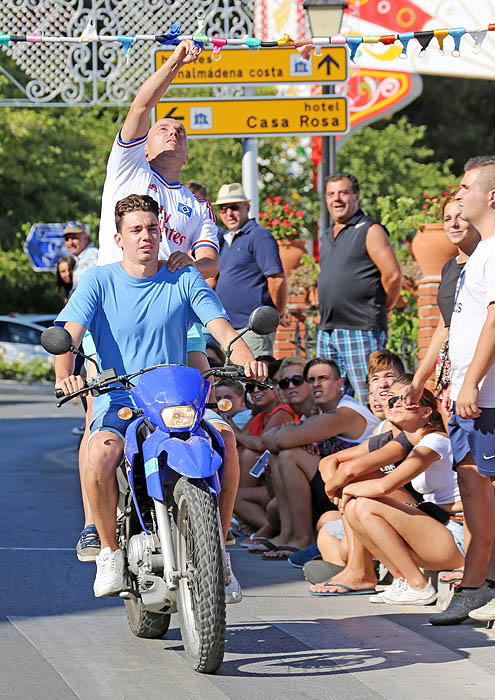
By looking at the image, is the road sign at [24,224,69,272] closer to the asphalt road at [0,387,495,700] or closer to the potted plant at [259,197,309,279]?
the potted plant at [259,197,309,279]

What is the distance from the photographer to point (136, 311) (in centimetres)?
615

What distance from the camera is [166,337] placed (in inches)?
243

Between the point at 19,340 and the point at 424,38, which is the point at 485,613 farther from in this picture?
the point at 19,340

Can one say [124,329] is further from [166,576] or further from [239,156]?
[239,156]

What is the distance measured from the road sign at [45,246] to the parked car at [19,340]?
1760mm

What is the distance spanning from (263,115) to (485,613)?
786cm

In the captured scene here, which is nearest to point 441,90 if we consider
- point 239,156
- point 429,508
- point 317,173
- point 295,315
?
point 239,156

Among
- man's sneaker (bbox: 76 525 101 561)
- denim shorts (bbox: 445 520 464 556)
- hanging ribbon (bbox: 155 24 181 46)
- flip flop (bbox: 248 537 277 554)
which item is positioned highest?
hanging ribbon (bbox: 155 24 181 46)

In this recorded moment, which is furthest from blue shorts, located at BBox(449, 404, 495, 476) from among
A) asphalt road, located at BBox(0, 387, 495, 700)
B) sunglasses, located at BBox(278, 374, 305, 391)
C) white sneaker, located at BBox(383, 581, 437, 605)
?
sunglasses, located at BBox(278, 374, 305, 391)

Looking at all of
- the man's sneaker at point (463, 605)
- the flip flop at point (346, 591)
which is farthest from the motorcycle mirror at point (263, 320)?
the flip flop at point (346, 591)

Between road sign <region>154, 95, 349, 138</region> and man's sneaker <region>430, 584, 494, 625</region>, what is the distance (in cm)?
733

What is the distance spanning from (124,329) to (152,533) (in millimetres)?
942

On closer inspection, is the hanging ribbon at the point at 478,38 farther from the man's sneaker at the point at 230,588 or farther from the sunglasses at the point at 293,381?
the man's sneaker at the point at 230,588

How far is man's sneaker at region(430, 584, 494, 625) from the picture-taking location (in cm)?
663
